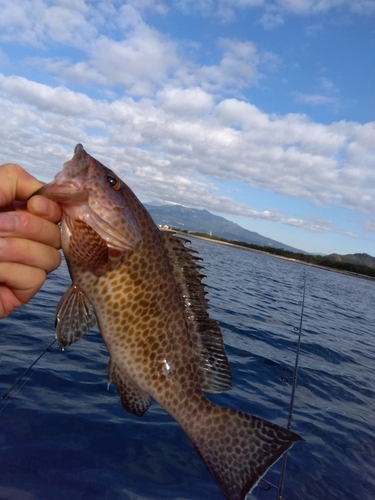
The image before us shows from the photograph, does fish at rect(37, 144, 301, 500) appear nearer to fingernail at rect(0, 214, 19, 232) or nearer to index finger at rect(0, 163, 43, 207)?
index finger at rect(0, 163, 43, 207)

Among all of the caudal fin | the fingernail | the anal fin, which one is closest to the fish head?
the fingernail

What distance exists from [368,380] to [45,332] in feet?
35.5

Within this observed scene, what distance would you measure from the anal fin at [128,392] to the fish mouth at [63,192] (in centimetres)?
142

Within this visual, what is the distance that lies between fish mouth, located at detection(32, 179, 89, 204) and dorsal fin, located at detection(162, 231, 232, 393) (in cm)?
89

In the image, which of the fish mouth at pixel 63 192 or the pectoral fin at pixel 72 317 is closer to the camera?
Answer: the fish mouth at pixel 63 192

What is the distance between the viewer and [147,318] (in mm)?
3383

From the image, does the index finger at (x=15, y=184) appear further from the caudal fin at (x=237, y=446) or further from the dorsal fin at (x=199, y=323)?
the caudal fin at (x=237, y=446)

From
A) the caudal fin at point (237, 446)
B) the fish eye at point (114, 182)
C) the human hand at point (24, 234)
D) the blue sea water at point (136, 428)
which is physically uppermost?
the fish eye at point (114, 182)

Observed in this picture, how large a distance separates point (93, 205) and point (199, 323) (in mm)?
→ 1465

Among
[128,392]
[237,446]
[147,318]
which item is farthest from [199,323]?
[237,446]

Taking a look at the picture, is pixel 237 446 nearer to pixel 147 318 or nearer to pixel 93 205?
pixel 147 318

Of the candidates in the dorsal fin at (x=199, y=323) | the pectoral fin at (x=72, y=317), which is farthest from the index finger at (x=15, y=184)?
the dorsal fin at (x=199, y=323)

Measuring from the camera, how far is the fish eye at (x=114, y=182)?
329 centimetres

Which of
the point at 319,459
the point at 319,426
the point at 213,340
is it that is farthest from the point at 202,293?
the point at 319,426
